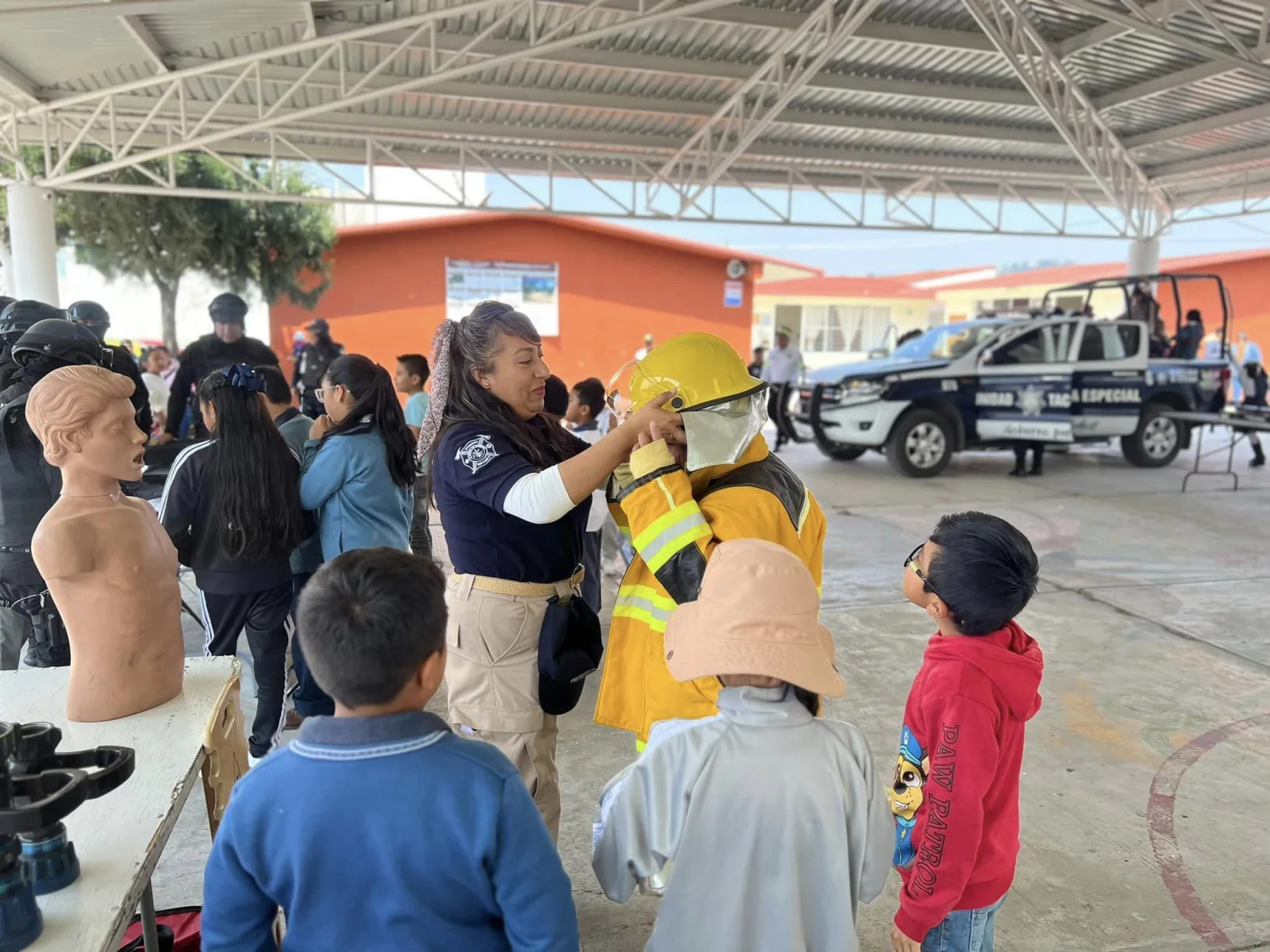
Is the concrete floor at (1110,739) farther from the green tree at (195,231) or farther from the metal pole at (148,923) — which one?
the green tree at (195,231)

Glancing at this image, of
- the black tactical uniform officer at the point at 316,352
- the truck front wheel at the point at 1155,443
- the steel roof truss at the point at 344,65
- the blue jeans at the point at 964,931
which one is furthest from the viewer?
the truck front wheel at the point at 1155,443

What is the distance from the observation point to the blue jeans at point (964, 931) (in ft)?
5.55

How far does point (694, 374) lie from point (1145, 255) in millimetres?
14716

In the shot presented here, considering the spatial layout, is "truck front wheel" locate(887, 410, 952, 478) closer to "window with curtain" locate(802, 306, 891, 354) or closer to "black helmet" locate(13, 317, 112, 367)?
"black helmet" locate(13, 317, 112, 367)

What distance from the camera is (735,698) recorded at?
1.32 m

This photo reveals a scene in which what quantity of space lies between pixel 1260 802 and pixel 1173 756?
334 millimetres

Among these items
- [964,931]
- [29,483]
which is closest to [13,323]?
[29,483]

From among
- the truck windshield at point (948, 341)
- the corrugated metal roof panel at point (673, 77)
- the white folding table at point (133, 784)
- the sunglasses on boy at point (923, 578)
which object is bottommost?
the white folding table at point (133, 784)

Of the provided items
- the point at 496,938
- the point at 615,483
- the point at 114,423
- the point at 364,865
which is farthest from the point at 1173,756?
the point at 114,423

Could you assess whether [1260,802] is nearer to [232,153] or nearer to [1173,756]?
[1173,756]

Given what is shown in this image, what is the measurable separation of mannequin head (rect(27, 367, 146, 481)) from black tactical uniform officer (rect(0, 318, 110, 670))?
1.04 meters

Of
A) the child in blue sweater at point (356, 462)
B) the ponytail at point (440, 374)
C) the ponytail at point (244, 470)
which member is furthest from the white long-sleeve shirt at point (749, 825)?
the child in blue sweater at point (356, 462)

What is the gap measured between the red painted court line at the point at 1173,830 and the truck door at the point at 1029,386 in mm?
6193

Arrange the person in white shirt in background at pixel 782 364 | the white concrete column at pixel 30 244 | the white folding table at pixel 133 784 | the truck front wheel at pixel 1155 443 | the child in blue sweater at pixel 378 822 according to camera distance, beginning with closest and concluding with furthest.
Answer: the child in blue sweater at pixel 378 822, the white folding table at pixel 133 784, the white concrete column at pixel 30 244, the truck front wheel at pixel 1155 443, the person in white shirt in background at pixel 782 364
